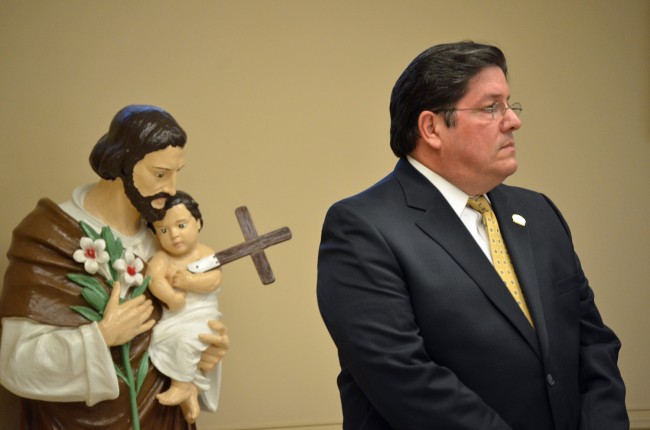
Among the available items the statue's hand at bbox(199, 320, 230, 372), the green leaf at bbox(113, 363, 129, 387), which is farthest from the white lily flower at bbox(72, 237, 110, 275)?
the statue's hand at bbox(199, 320, 230, 372)

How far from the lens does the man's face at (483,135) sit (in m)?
2.47

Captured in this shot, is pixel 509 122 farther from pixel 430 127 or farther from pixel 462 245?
pixel 462 245

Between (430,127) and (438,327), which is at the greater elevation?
(430,127)

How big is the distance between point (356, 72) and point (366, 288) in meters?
2.66

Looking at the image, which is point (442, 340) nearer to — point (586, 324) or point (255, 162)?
point (586, 324)

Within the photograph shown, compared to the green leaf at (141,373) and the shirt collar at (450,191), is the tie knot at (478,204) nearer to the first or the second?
the shirt collar at (450,191)

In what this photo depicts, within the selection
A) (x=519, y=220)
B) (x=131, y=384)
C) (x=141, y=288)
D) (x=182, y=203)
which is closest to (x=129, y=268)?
(x=141, y=288)

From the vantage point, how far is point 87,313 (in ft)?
11.0

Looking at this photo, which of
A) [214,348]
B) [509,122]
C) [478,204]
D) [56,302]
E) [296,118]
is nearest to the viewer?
[509,122]

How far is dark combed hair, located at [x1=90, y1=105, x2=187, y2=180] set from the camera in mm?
3385

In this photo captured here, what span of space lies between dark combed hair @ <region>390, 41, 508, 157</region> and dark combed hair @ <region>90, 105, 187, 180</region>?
3.70ft

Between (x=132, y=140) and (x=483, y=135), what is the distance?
144 centimetres

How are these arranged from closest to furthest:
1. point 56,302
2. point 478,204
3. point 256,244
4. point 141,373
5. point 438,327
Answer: point 438,327, point 478,204, point 56,302, point 141,373, point 256,244

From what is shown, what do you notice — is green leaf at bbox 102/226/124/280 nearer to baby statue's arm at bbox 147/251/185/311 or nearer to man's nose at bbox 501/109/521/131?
baby statue's arm at bbox 147/251/185/311
